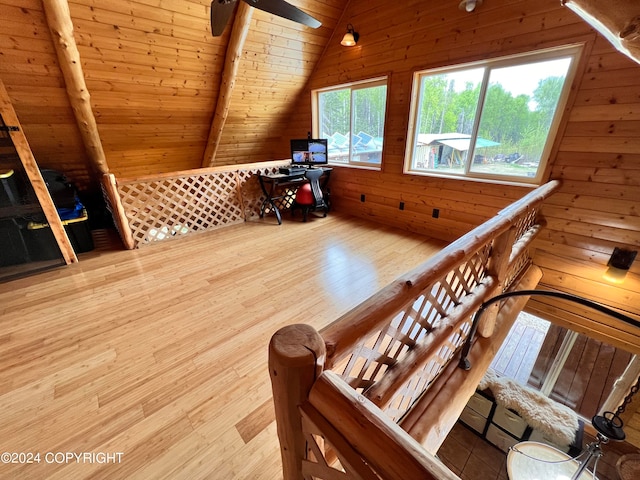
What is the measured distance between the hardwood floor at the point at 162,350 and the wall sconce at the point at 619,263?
61.2 inches

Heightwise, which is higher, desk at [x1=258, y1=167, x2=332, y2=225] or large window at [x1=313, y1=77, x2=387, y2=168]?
large window at [x1=313, y1=77, x2=387, y2=168]

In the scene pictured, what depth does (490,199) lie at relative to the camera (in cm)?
304

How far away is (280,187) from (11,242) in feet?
10.9

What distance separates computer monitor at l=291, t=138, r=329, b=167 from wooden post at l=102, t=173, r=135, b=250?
2433 mm

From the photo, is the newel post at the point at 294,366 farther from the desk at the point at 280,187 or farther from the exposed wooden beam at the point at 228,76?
the exposed wooden beam at the point at 228,76

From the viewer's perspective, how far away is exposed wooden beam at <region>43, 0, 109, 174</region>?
2.35m

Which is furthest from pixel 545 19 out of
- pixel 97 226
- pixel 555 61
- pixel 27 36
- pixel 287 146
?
pixel 97 226

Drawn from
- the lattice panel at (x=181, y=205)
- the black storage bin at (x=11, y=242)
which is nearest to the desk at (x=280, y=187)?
the lattice panel at (x=181, y=205)

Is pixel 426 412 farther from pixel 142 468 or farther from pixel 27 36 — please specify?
pixel 27 36

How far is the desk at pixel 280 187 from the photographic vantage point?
4.04m

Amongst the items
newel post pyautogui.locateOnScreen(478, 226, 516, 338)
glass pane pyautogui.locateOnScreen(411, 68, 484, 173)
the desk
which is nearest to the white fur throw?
newel post pyautogui.locateOnScreen(478, 226, 516, 338)

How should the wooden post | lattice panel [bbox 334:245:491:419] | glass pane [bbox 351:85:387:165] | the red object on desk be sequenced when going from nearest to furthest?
lattice panel [bbox 334:245:491:419], the wooden post, glass pane [bbox 351:85:387:165], the red object on desk

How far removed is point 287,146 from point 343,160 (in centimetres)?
157

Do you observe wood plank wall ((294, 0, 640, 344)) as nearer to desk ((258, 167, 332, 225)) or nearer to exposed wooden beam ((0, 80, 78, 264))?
desk ((258, 167, 332, 225))
